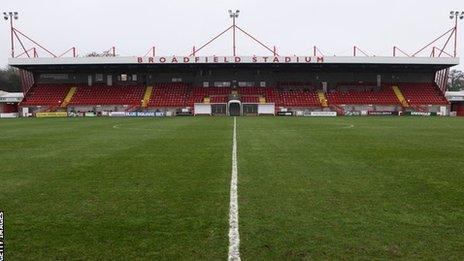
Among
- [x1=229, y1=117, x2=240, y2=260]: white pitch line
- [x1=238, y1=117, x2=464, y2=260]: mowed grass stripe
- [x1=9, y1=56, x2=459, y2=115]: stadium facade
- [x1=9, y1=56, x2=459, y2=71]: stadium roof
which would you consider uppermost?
[x1=9, y1=56, x2=459, y2=71]: stadium roof

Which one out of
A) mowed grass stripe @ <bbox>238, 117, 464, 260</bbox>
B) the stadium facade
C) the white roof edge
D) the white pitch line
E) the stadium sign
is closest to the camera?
the white pitch line

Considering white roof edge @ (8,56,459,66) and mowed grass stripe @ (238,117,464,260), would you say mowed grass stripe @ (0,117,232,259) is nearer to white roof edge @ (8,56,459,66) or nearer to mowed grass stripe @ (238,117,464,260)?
mowed grass stripe @ (238,117,464,260)

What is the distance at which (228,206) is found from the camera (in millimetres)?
7965

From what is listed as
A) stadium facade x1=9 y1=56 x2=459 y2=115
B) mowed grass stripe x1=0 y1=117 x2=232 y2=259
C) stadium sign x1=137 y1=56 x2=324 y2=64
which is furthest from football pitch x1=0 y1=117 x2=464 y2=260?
stadium facade x1=9 y1=56 x2=459 y2=115

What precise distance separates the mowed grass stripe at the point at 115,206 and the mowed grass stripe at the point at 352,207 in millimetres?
618

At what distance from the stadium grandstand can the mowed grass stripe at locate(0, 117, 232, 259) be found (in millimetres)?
55664

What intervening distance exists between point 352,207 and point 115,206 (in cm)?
396

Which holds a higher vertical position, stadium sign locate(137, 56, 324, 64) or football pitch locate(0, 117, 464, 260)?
stadium sign locate(137, 56, 324, 64)

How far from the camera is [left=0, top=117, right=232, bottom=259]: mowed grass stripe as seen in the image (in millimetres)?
5879

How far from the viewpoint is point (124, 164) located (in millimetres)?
13547

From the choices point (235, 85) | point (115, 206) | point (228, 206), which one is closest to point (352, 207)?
point (228, 206)

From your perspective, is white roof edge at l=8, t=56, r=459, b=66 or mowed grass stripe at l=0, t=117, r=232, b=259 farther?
white roof edge at l=8, t=56, r=459, b=66

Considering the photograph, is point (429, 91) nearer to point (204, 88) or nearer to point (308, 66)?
point (308, 66)

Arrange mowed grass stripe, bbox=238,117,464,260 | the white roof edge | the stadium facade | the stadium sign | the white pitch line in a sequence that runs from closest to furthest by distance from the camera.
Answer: the white pitch line
mowed grass stripe, bbox=238,117,464,260
the white roof edge
the stadium sign
the stadium facade
